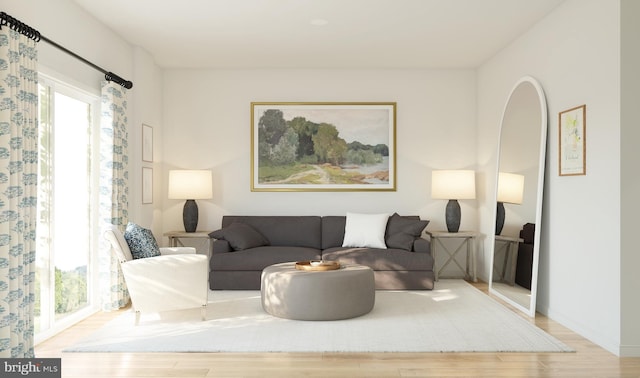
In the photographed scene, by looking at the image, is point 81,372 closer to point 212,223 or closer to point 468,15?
point 212,223

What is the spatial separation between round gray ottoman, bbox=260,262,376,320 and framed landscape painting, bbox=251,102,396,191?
2548 millimetres

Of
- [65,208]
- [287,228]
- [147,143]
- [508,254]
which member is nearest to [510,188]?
[508,254]

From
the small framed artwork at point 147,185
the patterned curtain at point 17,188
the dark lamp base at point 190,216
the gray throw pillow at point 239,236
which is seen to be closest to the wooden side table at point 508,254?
the gray throw pillow at point 239,236

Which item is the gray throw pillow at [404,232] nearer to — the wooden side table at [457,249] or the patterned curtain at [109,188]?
the wooden side table at [457,249]

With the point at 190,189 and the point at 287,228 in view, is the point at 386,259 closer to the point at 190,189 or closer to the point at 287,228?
the point at 287,228

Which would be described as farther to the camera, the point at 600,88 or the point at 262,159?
the point at 262,159

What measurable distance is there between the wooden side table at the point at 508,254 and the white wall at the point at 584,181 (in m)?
0.35

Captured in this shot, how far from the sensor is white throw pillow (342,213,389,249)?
665cm

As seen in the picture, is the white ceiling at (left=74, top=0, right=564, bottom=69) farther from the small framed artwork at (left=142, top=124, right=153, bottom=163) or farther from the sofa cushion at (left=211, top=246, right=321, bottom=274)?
the sofa cushion at (left=211, top=246, right=321, bottom=274)

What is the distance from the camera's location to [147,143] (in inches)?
262

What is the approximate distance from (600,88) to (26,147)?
4.30 m

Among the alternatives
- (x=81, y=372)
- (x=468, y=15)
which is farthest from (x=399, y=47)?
(x=81, y=372)

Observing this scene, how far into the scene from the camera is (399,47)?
6.33m

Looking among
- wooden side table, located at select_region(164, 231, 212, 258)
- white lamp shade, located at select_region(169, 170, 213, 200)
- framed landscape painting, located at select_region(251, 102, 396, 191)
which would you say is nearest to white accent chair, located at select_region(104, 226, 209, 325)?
wooden side table, located at select_region(164, 231, 212, 258)
